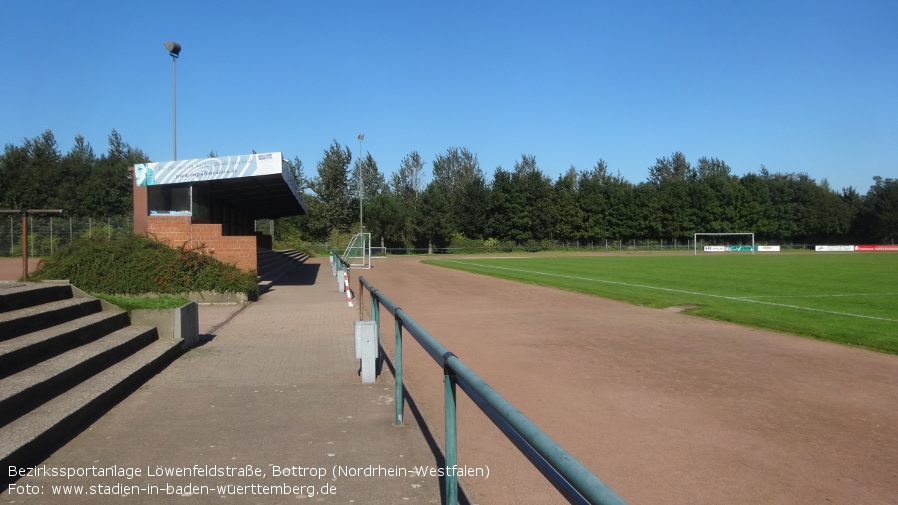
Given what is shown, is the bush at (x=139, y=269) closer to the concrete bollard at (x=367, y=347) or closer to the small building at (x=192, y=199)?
the small building at (x=192, y=199)

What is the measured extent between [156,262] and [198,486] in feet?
42.2

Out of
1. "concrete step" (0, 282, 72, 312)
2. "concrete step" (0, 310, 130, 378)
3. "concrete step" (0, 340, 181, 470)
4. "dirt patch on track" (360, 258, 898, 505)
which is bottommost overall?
"dirt patch on track" (360, 258, 898, 505)

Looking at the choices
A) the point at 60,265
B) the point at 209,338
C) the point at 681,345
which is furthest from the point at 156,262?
the point at 681,345

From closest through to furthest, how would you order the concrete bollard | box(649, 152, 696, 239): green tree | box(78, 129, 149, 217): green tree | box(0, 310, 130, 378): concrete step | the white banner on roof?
box(0, 310, 130, 378): concrete step
the concrete bollard
the white banner on roof
box(78, 129, 149, 217): green tree
box(649, 152, 696, 239): green tree

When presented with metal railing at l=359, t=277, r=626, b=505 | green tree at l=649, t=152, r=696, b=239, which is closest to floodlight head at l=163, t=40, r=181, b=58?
metal railing at l=359, t=277, r=626, b=505

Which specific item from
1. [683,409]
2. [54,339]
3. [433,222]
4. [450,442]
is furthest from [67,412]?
[433,222]

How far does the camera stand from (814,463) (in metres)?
5.07

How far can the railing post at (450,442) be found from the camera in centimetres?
A: 351

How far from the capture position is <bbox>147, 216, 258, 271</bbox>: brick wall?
61.6 feet

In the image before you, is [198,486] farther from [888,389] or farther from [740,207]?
[740,207]

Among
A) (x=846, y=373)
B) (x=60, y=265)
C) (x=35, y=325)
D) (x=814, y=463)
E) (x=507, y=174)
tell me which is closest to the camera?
(x=814, y=463)

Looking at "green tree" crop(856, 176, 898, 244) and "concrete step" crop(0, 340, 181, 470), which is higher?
"green tree" crop(856, 176, 898, 244)

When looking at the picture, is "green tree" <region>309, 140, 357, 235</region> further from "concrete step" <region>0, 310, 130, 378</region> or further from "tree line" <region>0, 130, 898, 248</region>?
"concrete step" <region>0, 310, 130, 378</region>

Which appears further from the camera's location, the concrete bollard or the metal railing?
the concrete bollard
